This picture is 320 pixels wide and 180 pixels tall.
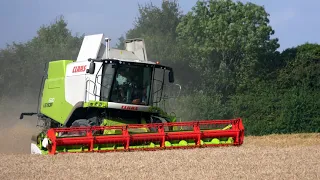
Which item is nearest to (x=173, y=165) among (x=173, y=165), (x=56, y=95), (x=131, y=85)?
(x=173, y=165)

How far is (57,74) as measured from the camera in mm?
17703

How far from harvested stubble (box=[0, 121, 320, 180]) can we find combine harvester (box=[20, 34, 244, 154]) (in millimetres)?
806

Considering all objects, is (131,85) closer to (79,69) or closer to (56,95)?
(79,69)

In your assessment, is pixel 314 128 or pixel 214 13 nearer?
pixel 314 128

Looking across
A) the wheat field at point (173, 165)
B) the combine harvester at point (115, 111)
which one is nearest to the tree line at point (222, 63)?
the combine harvester at point (115, 111)

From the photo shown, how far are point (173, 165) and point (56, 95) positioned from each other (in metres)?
6.29

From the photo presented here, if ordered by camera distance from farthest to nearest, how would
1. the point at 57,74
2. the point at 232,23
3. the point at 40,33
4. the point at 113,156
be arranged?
the point at 40,33 → the point at 232,23 → the point at 57,74 → the point at 113,156

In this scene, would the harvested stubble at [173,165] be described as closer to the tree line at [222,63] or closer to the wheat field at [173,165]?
the wheat field at [173,165]

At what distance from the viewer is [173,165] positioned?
39.1 ft

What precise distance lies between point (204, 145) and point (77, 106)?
3.31m

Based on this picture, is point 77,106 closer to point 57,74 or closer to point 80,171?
point 57,74

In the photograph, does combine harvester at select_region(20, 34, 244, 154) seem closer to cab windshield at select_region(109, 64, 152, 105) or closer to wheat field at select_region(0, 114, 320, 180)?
cab windshield at select_region(109, 64, 152, 105)

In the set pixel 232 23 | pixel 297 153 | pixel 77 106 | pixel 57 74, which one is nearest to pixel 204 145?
pixel 297 153

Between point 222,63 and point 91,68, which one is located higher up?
point 222,63
